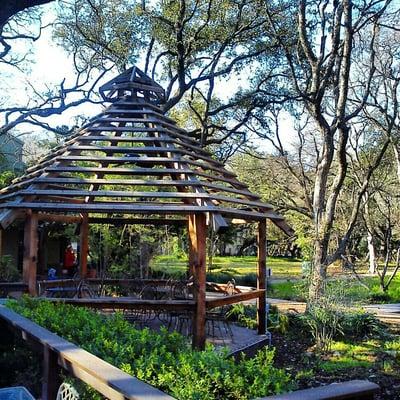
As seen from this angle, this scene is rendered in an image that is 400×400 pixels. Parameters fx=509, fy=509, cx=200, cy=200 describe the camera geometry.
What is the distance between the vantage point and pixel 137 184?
9.45 m

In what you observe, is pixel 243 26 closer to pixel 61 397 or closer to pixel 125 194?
pixel 125 194

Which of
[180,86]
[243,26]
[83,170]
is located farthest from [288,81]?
[83,170]

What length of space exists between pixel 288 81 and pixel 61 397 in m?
17.4

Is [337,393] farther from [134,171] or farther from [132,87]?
[132,87]

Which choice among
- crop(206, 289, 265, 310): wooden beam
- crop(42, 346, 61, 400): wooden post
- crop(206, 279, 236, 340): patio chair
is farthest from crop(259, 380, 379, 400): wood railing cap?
crop(206, 279, 236, 340): patio chair

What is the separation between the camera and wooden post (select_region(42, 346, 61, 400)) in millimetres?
3158

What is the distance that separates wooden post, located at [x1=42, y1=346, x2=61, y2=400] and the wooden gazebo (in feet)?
16.4

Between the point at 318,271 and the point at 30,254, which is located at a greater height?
the point at 30,254

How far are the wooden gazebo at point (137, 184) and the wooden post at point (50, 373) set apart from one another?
4998 millimetres

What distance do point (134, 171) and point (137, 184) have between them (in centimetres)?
25

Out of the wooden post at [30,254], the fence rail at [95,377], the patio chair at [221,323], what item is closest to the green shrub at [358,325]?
the patio chair at [221,323]

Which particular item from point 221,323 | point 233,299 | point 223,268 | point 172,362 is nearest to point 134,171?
point 233,299

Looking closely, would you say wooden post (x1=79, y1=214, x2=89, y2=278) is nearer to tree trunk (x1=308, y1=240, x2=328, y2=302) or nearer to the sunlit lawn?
tree trunk (x1=308, y1=240, x2=328, y2=302)

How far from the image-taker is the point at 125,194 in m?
9.07
